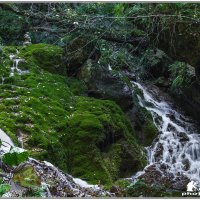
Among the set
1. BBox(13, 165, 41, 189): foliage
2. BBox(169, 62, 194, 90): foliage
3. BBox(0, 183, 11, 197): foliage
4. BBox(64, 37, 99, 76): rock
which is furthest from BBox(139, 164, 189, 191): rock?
BBox(64, 37, 99, 76): rock

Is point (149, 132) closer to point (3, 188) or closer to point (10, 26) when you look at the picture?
point (10, 26)

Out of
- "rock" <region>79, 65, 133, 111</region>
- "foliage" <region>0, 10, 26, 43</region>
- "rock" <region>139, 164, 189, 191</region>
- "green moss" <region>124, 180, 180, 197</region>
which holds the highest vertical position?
"foliage" <region>0, 10, 26, 43</region>

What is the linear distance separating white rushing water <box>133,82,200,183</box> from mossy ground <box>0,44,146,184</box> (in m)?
0.58

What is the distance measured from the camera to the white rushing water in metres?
7.28

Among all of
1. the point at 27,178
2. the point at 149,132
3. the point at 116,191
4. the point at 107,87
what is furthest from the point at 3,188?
the point at 107,87

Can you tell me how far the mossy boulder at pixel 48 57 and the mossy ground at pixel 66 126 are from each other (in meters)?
0.56

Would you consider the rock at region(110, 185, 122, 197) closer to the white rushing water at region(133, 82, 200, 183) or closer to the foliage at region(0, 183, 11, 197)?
the foliage at region(0, 183, 11, 197)

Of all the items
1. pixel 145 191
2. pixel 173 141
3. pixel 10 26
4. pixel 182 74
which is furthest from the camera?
pixel 10 26

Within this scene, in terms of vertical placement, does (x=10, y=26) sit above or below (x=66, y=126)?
above

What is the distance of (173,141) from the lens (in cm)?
809

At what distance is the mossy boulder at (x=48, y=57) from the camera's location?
8797mm

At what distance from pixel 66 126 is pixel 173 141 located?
2.70 meters

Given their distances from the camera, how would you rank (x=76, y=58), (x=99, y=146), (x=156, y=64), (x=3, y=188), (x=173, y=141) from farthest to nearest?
(x=76, y=58), (x=156, y=64), (x=173, y=141), (x=99, y=146), (x=3, y=188)

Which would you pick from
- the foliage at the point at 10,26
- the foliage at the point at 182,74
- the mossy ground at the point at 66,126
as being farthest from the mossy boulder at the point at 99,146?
the foliage at the point at 10,26
